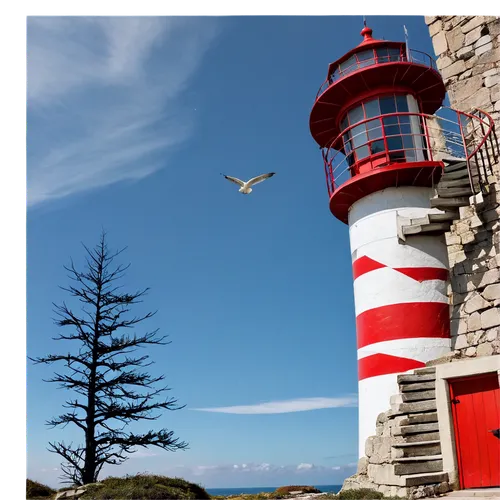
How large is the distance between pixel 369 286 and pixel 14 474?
9.68 m

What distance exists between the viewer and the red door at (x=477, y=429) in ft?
30.2

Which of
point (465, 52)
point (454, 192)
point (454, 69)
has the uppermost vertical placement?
point (465, 52)

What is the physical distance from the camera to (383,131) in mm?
13008

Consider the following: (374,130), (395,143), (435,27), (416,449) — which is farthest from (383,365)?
(435,27)

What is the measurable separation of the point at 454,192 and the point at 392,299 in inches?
105

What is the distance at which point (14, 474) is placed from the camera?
3.81 m

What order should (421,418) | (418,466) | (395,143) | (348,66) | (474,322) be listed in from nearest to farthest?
(418,466) < (421,418) < (474,322) < (395,143) < (348,66)

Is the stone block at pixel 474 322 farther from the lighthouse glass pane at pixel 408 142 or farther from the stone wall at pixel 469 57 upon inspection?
the lighthouse glass pane at pixel 408 142

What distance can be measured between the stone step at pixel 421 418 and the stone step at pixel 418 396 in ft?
0.91

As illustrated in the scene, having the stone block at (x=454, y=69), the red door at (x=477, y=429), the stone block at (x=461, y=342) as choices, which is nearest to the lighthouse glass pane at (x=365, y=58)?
the stone block at (x=454, y=69)

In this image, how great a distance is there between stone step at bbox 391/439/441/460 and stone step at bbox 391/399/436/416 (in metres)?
0.54

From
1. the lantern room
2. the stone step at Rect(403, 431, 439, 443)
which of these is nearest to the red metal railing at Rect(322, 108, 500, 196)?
the lantern room

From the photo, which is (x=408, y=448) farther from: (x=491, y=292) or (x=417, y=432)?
(x=491, y=292)

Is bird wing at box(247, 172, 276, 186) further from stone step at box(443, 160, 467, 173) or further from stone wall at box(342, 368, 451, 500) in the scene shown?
stone wall at box(342, 368, 451, 500)
